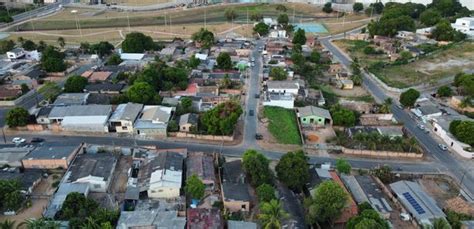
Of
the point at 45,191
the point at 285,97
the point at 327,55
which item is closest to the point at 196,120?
the point at 285,97

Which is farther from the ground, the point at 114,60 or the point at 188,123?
the point at 114,60

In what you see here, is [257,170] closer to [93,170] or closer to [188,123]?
[188,123]

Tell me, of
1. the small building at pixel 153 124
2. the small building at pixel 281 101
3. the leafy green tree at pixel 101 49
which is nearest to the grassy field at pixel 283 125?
the small building at pixel 281 101

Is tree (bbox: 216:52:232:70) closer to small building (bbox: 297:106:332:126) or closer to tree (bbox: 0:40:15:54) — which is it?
small building (bbox: 297:106:332:126)

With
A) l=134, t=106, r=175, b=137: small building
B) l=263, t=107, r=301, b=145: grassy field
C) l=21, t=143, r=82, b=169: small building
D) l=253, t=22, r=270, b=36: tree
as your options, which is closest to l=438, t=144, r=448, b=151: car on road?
l=263, t=107, r=301, b=145: grassy field

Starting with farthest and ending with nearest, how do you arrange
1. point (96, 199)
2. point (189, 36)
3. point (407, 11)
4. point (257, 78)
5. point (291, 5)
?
point (291, 5)
point (407, 11)
point (189, 36)
point (257, 78)
point (96, 199)

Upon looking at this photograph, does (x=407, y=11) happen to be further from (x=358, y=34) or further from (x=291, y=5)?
(x=291, y=5)

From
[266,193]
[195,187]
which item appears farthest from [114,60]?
[266,193]

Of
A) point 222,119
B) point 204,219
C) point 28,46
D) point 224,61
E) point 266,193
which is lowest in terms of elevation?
point 204,219
